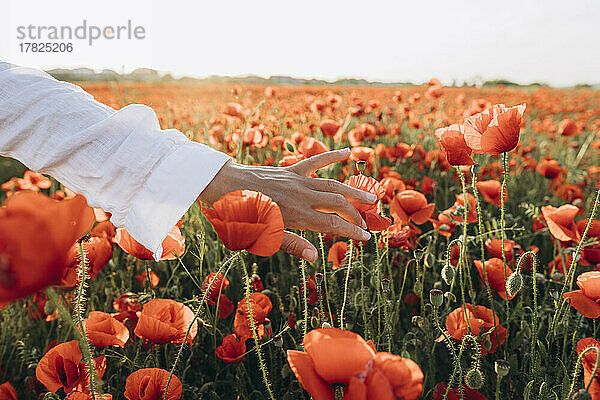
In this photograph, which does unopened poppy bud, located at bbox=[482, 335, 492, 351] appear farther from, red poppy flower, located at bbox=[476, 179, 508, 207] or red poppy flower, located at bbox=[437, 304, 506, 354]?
red poppy flower, located at bbox=[476, 179, 508, 207]

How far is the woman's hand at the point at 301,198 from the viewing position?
2.80 ft

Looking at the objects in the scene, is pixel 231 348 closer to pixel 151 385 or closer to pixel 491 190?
pixel 151 385

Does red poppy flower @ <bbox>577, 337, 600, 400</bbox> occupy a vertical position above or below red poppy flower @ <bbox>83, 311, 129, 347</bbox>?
above

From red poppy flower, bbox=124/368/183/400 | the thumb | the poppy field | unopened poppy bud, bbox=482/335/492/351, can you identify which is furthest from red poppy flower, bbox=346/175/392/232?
red poppy flower, bbox=124/368/183/400

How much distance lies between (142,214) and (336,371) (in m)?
0.46

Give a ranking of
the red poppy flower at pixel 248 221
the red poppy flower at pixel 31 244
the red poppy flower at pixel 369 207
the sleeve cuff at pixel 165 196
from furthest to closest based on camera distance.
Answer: the red poppy flower at pixel 369 207, the sleeve cuff at pixel 165 196, the red poppy flower at pixel 248 221, the red poppy flower at pixel 31 244

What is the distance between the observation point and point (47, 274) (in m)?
0.41

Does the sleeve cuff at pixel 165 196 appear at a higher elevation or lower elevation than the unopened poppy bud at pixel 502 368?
higher

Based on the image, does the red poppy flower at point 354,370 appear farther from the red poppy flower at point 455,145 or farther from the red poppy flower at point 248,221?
the red poppy flower at point 455,145

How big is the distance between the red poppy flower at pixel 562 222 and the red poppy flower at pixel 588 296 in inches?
10.4

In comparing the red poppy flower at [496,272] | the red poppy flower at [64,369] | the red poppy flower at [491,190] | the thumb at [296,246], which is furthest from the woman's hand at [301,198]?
the red poppy flower at [491,190]

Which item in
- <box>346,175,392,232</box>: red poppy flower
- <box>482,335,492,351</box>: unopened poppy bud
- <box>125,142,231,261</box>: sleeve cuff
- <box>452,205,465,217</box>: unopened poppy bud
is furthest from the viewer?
<box>452,205,465,217</box>: unopened poppy bud

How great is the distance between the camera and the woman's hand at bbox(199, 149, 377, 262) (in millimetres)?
853

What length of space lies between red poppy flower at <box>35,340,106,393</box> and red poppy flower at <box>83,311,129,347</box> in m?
0.04
